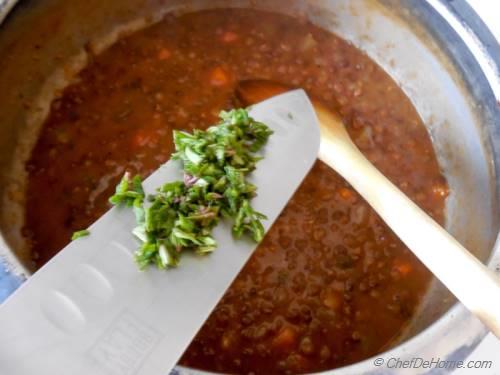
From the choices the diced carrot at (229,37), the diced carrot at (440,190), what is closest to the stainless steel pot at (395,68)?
the diced carrot at (440,190)

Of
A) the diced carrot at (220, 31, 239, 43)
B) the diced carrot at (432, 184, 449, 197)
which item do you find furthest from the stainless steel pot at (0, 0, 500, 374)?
the diced carrot at (220, 31, 239, 43)

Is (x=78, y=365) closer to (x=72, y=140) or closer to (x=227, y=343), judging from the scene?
(x=227, y=343)

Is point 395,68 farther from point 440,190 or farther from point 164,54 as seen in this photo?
point 164,54

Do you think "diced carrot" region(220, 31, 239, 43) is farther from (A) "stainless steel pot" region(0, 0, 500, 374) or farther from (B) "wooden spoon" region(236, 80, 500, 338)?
(B) "wooden spoon" region(236, 80, 500, 338)

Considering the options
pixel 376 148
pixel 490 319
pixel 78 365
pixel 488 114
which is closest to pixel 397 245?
pixel 376 148

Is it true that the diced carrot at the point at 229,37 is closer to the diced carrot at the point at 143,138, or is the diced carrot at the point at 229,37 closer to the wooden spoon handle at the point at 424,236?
the diced carrot at the point at 143,138
